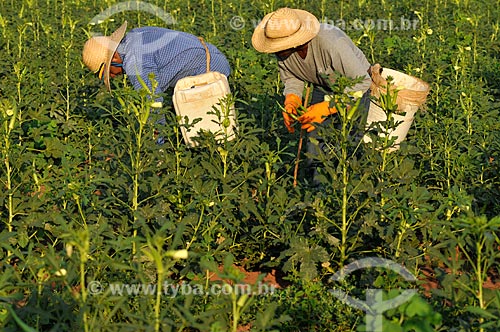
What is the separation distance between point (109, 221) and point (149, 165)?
17.3 inches

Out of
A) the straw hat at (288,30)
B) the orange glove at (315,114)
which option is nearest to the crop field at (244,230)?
the orange glove at (315,114)

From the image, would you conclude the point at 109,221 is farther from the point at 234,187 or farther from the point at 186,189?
the point at 234,187

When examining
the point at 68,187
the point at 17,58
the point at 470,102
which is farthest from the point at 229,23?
the point at 68,187

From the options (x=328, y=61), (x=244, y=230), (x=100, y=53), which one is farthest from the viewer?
(x=100, y=53)

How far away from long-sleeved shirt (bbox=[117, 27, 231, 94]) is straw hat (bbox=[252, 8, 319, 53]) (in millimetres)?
959

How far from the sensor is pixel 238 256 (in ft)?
16.8

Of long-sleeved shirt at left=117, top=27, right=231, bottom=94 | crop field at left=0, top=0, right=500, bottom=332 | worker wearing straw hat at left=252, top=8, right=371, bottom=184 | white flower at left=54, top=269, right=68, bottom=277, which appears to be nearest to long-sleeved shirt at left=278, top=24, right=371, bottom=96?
worker wearing straw hat at left=252, top=8, right=371, bottom=184

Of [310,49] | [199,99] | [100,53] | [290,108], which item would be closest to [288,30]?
[310,49]

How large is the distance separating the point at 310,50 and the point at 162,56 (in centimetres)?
131

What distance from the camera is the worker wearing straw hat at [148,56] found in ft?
19.7

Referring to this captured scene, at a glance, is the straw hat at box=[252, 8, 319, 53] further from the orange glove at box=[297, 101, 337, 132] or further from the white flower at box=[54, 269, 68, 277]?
the white flower at box=[54, 269, 68, 277]

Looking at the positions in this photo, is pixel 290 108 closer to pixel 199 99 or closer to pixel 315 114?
pixel 315 114

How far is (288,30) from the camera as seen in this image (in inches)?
210

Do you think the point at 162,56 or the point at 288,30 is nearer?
the point at 288,30
